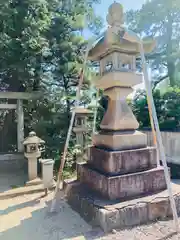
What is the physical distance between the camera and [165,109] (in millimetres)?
6555

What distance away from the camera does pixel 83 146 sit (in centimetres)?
581

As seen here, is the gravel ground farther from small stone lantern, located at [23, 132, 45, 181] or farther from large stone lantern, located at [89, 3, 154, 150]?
small stone lantern, located at [23, 132, 45, 181]

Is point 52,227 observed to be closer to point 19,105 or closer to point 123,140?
point 123,140

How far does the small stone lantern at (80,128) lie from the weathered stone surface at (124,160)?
2.23 meters

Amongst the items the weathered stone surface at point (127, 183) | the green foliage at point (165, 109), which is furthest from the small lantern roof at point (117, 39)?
the green foliage at point (165, 109)

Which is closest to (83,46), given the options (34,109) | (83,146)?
(34,109)

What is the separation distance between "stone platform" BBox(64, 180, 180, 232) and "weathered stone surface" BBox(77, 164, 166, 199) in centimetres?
11

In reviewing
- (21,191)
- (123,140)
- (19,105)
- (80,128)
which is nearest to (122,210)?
(123,140)

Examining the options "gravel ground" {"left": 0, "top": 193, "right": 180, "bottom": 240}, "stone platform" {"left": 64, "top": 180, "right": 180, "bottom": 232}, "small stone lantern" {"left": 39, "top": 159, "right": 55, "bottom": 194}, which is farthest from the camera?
"small stone lantern" {"left": 39, "top": 159, "right": 55, "bottom": 194}

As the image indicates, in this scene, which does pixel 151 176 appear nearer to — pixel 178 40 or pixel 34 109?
pixel 34 109

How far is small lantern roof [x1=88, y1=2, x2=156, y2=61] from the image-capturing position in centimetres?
281

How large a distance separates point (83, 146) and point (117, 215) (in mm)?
3383

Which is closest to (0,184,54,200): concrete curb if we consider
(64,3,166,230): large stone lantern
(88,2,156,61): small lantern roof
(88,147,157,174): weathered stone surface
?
(64,3,166,230): large stone lantern

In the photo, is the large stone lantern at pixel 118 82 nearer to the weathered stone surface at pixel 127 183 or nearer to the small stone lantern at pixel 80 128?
the weathered stone surface at pixel 127 183
